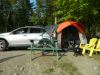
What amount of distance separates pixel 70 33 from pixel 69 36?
0.21m

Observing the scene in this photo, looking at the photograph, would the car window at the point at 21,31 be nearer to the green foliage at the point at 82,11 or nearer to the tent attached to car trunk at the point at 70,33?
the tent attached to car trunk at the point at 70,33

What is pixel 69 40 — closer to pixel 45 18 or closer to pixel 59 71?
pixel 59 71

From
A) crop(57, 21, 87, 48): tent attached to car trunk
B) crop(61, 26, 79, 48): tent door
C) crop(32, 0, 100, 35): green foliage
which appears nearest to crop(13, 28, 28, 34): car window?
crop(57, 21, 87, 48): tent attached to car trunk

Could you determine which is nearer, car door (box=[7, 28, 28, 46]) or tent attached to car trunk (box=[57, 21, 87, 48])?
tent attached to car trunk (box=[57, 21, 87, 48])

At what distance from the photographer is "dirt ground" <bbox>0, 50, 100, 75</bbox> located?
12.6 metres

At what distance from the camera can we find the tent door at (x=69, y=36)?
65.5ft

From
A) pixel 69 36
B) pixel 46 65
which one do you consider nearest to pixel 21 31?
pixel 69 36

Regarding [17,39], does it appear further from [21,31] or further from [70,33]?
[70,33]

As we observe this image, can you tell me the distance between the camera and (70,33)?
20.5m

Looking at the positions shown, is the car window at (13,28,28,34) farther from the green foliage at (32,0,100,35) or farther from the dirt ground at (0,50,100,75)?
the dirt ground at (0,50,100,75)

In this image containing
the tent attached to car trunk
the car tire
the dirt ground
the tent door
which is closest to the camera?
the dirt ground

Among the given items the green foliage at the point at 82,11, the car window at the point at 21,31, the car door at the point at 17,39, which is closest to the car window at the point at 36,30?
the car window at the point at 21,31

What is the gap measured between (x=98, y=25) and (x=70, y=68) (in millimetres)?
13023

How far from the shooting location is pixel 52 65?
13930 millimetres
